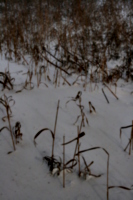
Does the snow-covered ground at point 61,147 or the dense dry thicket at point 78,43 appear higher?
the dense dry thicket at point 78,43

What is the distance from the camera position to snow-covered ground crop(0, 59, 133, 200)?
2.65ft

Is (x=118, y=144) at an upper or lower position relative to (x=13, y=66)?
lower

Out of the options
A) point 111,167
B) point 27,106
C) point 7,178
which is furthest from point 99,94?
point 7,178

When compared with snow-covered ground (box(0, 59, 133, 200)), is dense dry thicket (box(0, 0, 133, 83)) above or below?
above

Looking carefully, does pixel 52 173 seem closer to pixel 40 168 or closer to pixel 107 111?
pixel 40 168

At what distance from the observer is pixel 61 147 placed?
1058mm

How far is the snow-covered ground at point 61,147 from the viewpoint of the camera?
2.65ft

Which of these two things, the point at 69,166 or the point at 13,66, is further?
Result: the point at 13,66

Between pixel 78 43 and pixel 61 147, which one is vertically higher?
pixel 78 43

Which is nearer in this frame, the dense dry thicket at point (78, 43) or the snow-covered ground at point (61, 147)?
the snow-covered ground at point (61, 147)

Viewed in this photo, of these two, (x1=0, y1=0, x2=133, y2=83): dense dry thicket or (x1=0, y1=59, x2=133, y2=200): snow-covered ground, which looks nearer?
(x1=0, y1=59, x2=133, y2=200): snow-covered ground

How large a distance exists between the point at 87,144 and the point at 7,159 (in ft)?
1.55

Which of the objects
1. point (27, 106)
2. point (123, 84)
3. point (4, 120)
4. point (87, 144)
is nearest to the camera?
A: point (87, 144)

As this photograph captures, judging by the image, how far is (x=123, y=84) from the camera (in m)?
2.08
